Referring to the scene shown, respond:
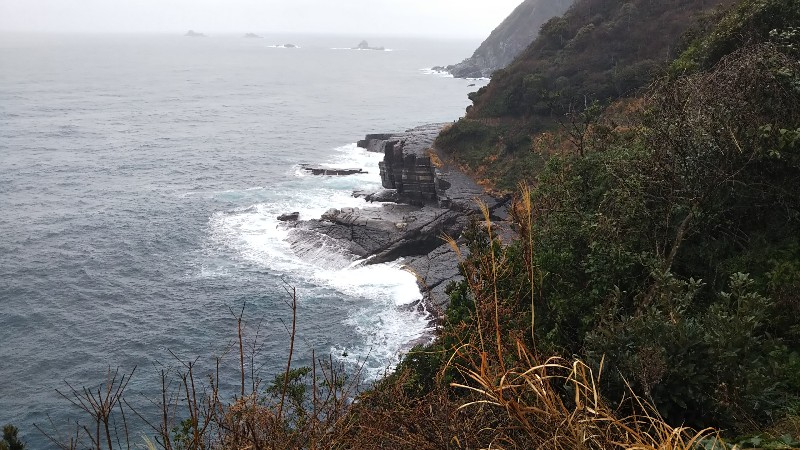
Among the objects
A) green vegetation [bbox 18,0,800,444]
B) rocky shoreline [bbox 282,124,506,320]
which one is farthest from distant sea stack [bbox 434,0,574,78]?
green vegetation [bbox 18,0,800,444]

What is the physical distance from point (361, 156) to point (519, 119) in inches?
865

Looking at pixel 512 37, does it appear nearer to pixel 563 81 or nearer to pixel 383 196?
pixel 563 81

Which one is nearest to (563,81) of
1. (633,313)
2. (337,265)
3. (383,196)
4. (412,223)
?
(383,196)

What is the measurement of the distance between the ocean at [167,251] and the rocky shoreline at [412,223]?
1341mm

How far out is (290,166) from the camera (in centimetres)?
6297

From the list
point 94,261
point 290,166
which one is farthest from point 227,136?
point 94,261

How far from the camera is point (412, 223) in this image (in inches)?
1603

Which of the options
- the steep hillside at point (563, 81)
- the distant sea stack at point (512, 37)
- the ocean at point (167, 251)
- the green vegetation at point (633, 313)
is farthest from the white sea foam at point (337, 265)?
the distant sea stack at point (512, 37)

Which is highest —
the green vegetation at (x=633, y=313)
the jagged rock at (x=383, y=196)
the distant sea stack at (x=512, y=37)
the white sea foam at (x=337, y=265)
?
the distant sea stack at (x=512, y=37)

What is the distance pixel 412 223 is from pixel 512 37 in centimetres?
11815

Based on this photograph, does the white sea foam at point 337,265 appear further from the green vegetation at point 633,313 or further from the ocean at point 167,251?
the green vegetation at point 633,313

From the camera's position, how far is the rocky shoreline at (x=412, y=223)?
119 ft

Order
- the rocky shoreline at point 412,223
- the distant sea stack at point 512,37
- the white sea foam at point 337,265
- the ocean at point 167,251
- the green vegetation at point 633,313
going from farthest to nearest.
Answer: the distant sea stack at point 512,37 < the rocky shoreline at point 412,223 < the white sea foam at point 337,265 < the ocean at point 167,251 < the green vegetation at point 633,313

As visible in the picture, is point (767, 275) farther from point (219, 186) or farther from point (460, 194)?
point (219, 186)
